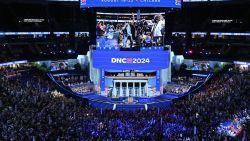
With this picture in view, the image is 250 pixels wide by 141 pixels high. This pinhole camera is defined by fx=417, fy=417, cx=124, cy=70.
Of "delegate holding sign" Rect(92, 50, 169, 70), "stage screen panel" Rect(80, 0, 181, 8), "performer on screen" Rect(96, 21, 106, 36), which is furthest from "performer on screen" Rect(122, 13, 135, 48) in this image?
"stage screen panel" Rect(80, 0, 181, 8)

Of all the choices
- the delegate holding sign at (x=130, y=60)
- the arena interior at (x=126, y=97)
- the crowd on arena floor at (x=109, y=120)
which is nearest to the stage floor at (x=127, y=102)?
the arena interior at (x=126, y=97)

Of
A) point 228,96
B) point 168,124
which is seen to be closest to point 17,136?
point 168,124

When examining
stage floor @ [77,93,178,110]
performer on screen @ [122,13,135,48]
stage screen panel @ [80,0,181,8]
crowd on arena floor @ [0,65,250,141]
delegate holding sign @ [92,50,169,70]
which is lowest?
stage floor @ [77,93,178,110]

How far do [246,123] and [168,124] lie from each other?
487cm

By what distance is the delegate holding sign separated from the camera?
44906 mm

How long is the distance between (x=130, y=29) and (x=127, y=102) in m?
7.81

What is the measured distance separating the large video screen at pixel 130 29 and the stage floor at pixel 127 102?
595cm

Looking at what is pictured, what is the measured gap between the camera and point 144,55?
45.0 m

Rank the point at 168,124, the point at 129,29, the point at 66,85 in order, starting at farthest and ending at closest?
the point at 66,85, the point at 129,29, the point at 168,124

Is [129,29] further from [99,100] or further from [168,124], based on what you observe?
[168,124]

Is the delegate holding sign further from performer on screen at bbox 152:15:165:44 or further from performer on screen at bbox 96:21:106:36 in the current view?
performer on screen at bbox 96:21:106:36

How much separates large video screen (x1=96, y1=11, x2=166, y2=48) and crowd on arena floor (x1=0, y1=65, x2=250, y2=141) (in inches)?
504

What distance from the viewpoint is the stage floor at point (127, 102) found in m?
43.0

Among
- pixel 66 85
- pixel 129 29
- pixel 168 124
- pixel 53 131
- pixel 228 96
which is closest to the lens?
pixel 53 131
